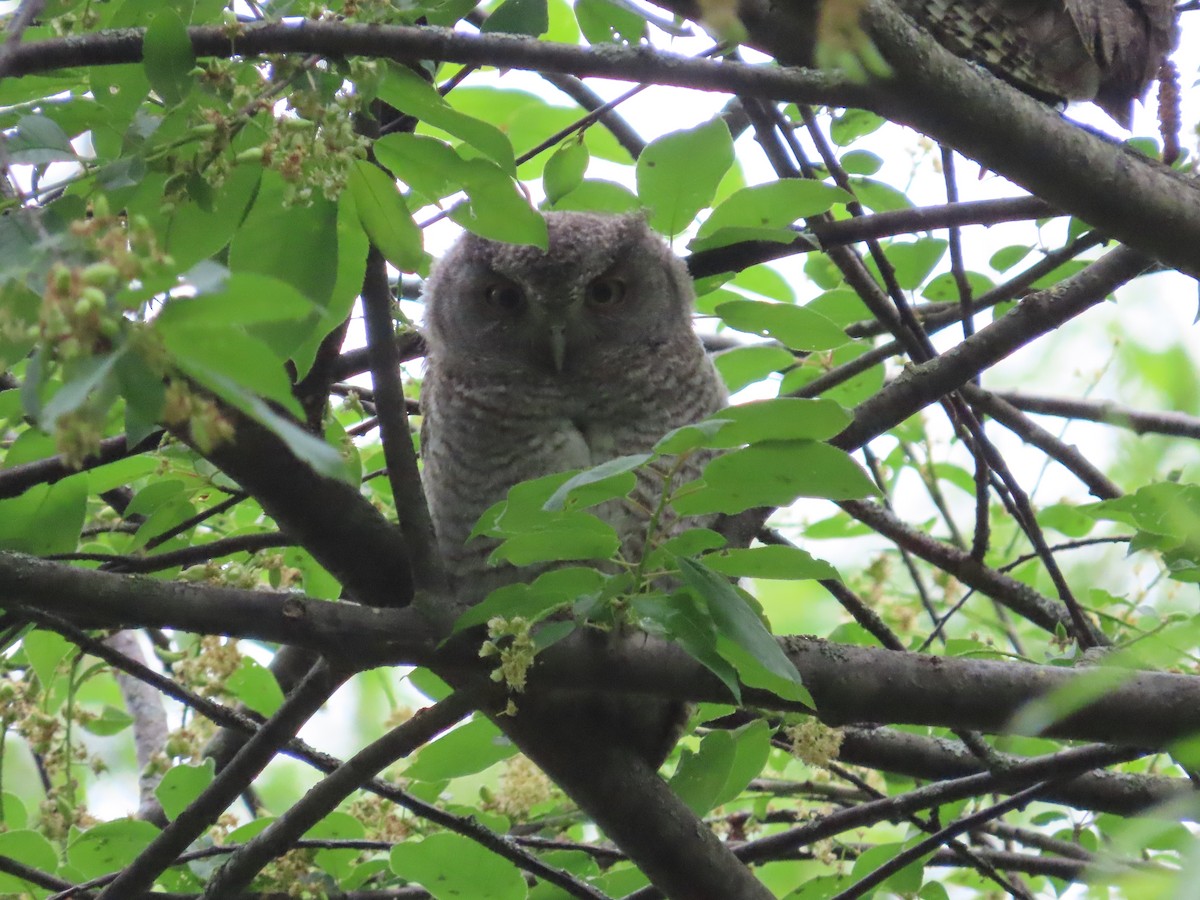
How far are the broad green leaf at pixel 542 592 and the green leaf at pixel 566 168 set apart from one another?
35.0 inches

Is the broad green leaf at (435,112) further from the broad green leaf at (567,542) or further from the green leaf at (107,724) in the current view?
the green leaf at (107,724)

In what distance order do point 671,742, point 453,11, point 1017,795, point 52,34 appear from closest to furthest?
point 453,11, point 52,34, point 1017,795, point 671,742

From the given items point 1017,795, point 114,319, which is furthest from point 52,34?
point 1017,795

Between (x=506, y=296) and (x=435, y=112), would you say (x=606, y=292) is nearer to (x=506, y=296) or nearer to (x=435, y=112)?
(x=506, y=296)

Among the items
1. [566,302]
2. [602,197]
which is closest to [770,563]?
[602,197]

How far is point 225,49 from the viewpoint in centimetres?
156

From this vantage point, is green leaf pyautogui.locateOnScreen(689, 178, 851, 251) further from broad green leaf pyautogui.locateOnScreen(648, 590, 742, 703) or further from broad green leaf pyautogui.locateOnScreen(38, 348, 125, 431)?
broad green leaf pyautogui.locateOnScreen(38, 348, 125, 431)

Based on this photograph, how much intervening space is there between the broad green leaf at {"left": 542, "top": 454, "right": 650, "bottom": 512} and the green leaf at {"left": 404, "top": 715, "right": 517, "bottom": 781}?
0.96 metres

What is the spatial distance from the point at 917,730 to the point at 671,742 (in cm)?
87

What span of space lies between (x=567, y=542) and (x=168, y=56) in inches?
30.5

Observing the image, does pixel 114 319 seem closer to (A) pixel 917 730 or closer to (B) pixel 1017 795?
(B) pixel 1017 795

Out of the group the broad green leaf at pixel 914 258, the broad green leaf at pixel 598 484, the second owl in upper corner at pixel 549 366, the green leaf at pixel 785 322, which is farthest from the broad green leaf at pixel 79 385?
the broad green leaf at pixel 914 258

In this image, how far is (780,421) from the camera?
1.45 m

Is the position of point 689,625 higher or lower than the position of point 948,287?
lower
